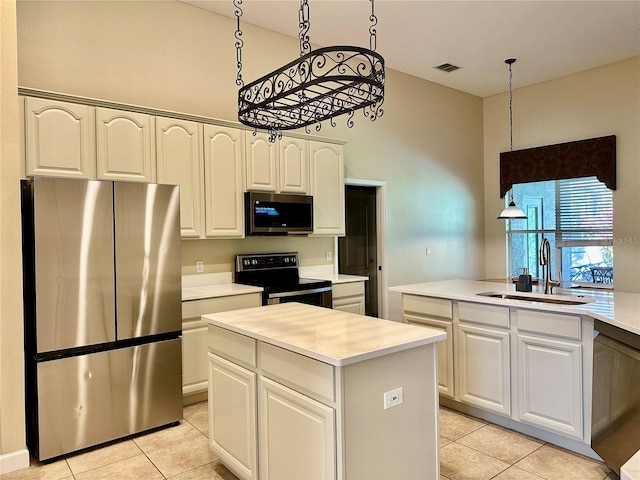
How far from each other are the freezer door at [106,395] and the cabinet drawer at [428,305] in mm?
1819

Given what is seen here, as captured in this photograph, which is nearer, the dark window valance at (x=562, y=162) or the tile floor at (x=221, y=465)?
the tile floor at (x=221, y=465)

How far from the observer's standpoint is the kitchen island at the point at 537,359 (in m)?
2.37

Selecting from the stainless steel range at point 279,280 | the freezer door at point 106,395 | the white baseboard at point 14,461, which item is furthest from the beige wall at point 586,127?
the white baseboard at point 14,461

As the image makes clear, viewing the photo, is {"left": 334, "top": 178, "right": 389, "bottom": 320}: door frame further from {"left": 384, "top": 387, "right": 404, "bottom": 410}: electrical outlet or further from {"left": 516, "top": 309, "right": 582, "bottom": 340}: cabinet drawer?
{"left": 384, "top": 387, "right": 404, "bottom": 410}: electrical outlet

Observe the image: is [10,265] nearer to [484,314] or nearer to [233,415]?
[233,415]

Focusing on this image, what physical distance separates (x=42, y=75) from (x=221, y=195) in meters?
1.57

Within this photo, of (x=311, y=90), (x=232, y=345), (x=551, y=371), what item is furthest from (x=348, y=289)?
(x=311, y=90)

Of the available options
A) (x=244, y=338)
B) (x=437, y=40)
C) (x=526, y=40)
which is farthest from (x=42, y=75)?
(x=526, y=40)

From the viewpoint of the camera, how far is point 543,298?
120 inches

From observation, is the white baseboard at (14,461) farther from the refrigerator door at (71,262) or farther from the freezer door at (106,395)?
the refrigerator door at (71,262)

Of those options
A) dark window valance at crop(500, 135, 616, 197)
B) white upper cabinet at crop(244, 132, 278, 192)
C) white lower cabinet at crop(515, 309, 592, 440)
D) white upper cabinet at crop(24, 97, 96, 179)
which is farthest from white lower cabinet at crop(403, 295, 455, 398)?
dark window valance at crop(500, 135, 616, 197)

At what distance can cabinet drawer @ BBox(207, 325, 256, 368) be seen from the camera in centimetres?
222

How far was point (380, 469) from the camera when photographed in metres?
1.84

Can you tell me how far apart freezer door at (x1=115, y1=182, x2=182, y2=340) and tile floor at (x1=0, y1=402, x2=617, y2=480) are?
73 cm
